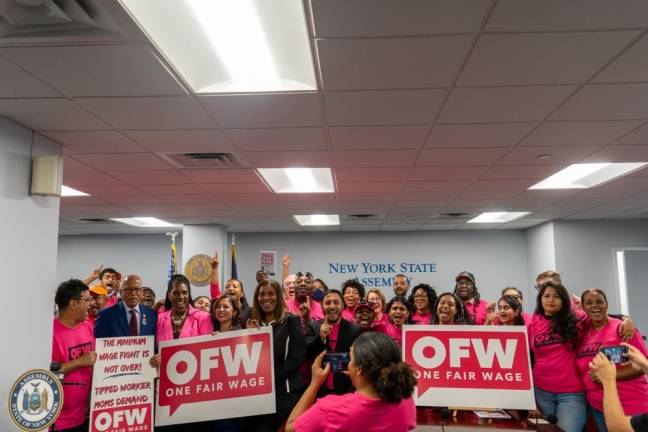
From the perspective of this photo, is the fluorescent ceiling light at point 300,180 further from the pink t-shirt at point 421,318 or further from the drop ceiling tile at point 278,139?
the pink t-shirt at point 421,318

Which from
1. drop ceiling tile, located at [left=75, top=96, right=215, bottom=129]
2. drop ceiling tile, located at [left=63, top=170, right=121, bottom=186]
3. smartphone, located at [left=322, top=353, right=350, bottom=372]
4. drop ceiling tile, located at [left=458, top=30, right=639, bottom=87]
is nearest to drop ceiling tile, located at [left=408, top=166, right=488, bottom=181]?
drop ceiling tile, located at [left=458, top=30, right=639, bottom=87]

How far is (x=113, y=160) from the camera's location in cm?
451

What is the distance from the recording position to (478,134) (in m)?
3.83

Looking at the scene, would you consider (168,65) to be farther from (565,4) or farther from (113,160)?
(113,160)

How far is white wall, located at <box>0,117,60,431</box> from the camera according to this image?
316cm

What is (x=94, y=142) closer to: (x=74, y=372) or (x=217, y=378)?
Answer: (x=74, y=372)

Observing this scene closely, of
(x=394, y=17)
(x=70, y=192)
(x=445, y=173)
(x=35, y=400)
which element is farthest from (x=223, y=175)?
(x=394, y=17)

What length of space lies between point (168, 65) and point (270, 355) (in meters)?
1.78

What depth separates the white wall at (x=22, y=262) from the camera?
3156 millimetres

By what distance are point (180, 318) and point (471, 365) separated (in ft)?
7.23

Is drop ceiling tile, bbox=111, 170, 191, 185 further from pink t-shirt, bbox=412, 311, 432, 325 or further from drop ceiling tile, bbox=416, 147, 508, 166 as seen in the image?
pink t-shirt, bbox=412, 311, 432, 325

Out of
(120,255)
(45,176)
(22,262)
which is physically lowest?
(22,262)

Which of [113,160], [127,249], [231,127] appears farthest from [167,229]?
[231,127]

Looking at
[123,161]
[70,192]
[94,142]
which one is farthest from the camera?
[70,192]
